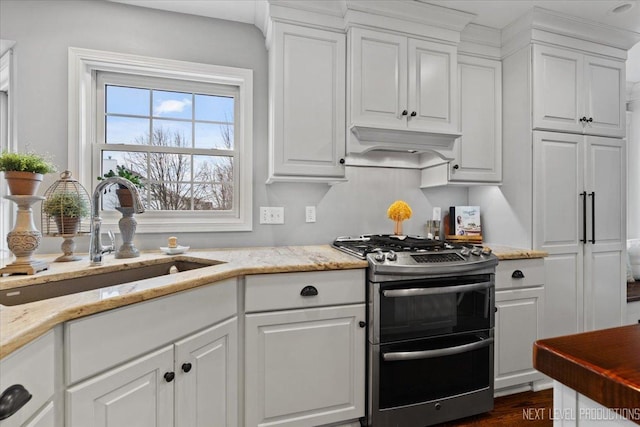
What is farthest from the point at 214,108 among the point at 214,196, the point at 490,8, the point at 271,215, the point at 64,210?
the point at 490,8

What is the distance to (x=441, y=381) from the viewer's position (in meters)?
1.76

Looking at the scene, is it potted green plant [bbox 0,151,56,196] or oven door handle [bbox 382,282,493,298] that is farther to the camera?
oven door handle [bbox 382,282,493,298]

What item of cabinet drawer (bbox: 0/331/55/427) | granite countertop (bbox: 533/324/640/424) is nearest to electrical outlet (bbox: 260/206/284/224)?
cabinet drawer (bbox: 0/331/55/427)

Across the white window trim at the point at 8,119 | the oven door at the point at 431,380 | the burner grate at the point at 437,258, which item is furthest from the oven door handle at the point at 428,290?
the white window trim at the point at 8,119

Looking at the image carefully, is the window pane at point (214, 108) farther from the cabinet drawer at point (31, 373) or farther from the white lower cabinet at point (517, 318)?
the white lower cabinet at point (517, 318)

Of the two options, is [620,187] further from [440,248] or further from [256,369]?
[256,369]

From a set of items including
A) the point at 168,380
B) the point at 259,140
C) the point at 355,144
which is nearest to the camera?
the point at 168,380

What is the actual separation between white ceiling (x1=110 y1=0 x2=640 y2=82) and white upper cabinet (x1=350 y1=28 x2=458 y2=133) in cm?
30

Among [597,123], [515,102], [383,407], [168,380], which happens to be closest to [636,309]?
[597,123]

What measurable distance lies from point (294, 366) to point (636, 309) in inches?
114

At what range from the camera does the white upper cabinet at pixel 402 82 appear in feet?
6.72

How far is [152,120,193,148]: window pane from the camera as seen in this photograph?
219cm

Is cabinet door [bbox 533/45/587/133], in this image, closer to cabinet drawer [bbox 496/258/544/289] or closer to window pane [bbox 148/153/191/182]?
cabinet drawer [bbox 496/258/544/289]

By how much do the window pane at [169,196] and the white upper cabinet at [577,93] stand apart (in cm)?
248
